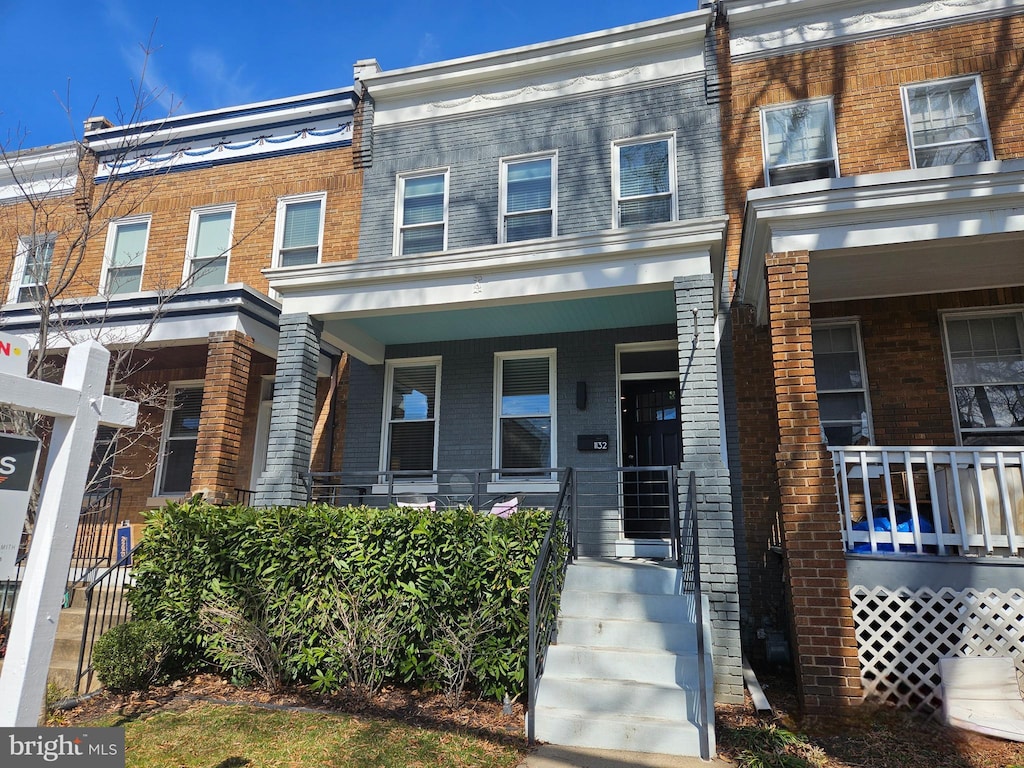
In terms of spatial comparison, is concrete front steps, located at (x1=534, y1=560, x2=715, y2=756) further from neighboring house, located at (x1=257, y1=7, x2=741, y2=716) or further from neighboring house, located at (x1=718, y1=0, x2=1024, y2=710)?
neighboring house, located at (x1=257, y1=7, x2=741, y2=716)

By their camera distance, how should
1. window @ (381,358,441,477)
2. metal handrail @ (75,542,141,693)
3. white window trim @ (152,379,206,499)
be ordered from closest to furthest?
metal handrail @ (75,542,141,693) < window @ (381,358,441,477) < white window trim @ (152,379,206,499)

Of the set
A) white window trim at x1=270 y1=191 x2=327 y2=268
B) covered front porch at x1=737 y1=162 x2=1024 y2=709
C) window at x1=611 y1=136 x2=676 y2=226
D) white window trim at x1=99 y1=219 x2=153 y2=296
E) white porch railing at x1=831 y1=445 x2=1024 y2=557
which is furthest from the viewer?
white window trim at x1=99 y1=219 x2=153 y2=296

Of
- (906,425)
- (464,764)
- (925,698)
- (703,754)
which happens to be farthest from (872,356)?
(464,764)

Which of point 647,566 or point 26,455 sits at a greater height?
point 26,455

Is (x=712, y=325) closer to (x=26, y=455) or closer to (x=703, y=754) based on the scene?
(x=703, y=754)

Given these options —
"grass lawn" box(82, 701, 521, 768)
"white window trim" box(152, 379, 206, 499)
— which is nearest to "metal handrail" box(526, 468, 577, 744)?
"grass lawn" box(82, 701, 521, 768)

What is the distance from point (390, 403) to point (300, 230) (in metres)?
3.58

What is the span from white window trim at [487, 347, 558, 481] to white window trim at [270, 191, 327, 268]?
377 cm

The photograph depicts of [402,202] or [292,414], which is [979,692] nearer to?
[292,414]

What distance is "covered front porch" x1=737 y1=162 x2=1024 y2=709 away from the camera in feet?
18.5

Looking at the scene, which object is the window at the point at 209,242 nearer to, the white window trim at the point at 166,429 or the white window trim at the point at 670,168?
the white window trim at the point at 166,429

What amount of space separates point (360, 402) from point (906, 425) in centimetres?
745

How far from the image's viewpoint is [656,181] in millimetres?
9812

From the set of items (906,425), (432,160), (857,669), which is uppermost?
(432,160)
